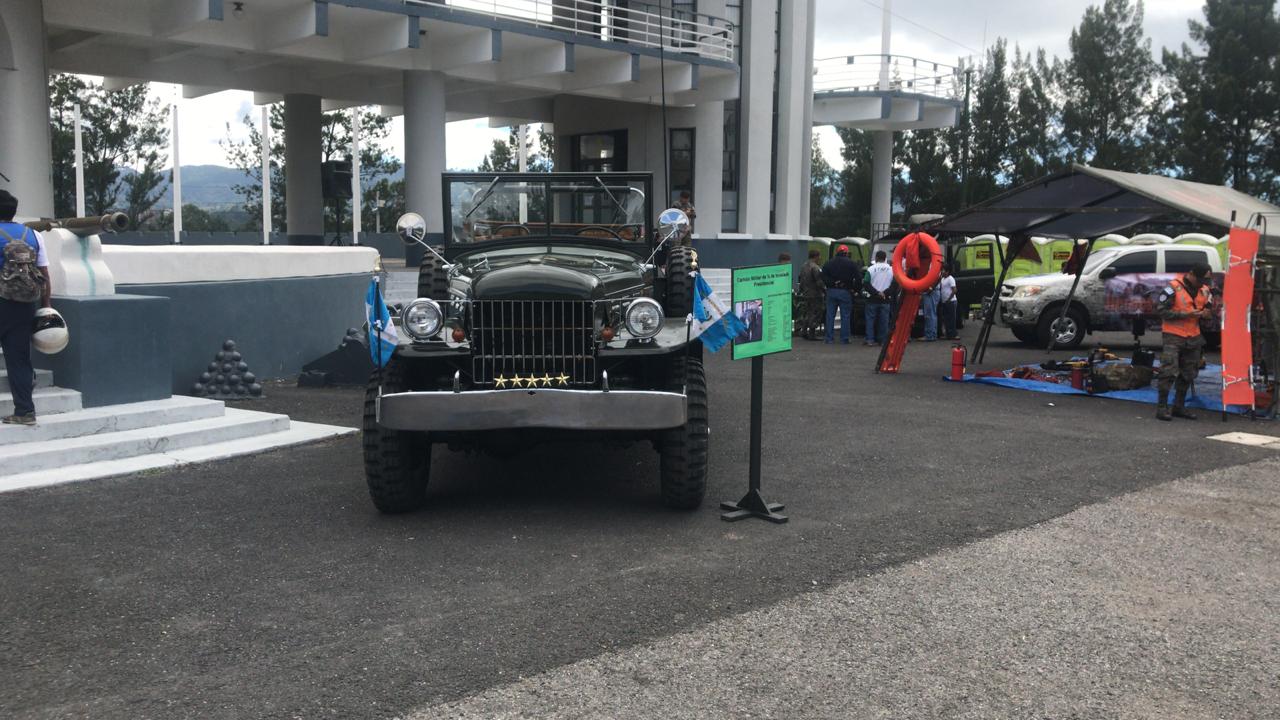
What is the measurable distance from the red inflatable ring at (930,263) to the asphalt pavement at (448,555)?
460 cm

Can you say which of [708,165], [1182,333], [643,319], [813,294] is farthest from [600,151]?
[643,319]

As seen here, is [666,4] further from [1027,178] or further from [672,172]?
[1027,178]

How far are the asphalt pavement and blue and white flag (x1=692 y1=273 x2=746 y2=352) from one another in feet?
3.68

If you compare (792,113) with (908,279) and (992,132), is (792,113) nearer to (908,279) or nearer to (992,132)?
(908,279)

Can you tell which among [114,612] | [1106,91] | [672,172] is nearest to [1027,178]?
[1106,91]

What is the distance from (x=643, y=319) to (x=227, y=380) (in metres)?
6.15

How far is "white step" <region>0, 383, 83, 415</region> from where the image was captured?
8055 mm

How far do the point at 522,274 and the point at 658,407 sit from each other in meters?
1.23

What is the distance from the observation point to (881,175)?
132 feet

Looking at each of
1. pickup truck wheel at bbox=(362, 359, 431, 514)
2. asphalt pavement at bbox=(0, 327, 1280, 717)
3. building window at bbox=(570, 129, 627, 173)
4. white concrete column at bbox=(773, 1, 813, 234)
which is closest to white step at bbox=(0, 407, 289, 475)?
asphalt pavement at bbox=(0, 327, 1280, 717)

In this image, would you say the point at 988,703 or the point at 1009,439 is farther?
the point at 1009,439

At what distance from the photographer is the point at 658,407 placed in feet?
19.6

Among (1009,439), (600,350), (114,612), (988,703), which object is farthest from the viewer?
(1009,439)

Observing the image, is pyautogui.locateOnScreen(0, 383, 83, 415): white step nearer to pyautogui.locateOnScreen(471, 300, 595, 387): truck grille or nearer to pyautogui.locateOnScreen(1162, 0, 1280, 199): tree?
pyautogui.locateOnScreen(471, 300, 595, 387): truck grille
